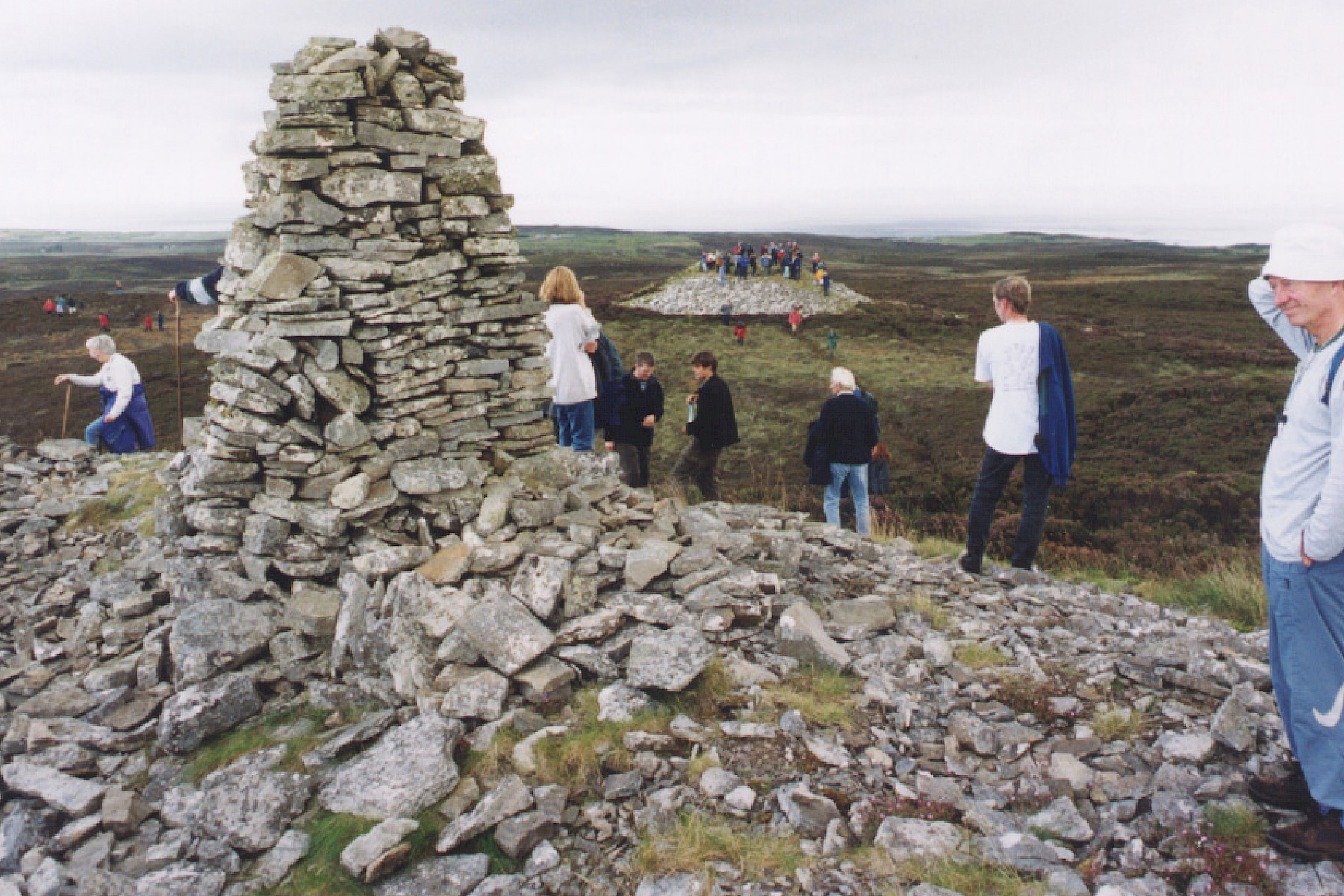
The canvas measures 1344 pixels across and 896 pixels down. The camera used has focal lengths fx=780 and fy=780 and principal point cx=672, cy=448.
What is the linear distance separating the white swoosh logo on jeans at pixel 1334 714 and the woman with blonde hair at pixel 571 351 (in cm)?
644

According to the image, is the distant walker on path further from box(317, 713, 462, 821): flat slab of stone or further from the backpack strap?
box(317, 713, 462, 821): flat slab of stone

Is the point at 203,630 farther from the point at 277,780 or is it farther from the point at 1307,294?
the point at 1307,294

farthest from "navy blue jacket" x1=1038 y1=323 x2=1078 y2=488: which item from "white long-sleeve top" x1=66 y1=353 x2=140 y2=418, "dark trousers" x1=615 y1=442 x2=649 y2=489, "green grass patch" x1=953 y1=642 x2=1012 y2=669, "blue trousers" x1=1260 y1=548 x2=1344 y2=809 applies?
"white long-sleeve top" x1=66 y1=353 x2=140 y2=418

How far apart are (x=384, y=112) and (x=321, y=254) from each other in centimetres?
134

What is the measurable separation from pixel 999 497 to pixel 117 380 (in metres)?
12.1

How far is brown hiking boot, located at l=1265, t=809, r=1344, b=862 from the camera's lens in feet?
12.4

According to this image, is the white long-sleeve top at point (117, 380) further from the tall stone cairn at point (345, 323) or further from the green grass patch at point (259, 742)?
the green grass patch at point (259, 742)

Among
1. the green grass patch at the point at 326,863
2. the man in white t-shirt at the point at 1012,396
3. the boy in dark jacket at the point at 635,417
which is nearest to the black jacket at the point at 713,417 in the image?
the boy in dark jacket at the point at 635,417

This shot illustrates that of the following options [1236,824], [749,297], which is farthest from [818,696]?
[749,297]

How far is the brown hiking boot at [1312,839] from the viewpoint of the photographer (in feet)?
12.4

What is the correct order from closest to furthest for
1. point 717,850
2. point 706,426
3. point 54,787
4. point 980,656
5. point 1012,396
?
point 717,850, point 54,787, point 980,656, point 1012,396, point 706,426

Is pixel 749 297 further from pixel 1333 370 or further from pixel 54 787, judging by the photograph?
pixel 54 787

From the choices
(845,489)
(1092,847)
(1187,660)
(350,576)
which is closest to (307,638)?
(350,576)

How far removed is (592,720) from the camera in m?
5.00
